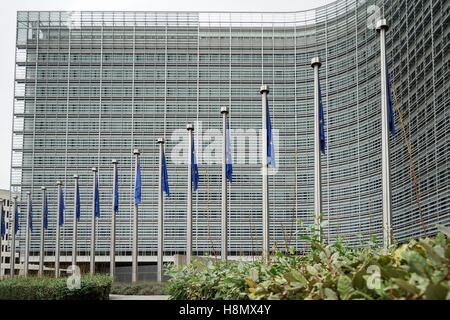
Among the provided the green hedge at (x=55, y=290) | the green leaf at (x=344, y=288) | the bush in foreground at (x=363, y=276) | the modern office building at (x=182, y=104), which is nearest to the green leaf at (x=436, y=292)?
the bush in foreground at (x=363, y=276)

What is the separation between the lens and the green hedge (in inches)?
814

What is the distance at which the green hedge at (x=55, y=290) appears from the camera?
67.9 ft

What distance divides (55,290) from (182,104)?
159 feet

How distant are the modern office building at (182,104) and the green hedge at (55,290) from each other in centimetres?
3791

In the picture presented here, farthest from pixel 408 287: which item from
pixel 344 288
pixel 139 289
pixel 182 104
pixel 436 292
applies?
pixel 182 104

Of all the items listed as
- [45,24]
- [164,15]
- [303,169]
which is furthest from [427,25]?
[45,24]

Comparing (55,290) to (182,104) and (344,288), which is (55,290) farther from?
(182,104)

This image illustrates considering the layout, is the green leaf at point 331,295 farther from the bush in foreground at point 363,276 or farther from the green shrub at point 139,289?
the green shrub at point 139,289

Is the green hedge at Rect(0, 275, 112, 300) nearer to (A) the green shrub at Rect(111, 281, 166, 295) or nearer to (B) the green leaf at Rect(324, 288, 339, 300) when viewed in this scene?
(A) the green shrub at Rect(111, 281, 166, 295)

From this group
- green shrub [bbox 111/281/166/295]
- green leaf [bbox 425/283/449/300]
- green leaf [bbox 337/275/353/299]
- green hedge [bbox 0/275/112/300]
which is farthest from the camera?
green shrub [bbox 111/281/166/295]

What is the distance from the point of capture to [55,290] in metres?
20.6

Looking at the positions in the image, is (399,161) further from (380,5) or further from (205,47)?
(205,47)

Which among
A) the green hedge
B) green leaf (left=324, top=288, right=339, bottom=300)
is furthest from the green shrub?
green leaf (left=324, top=288, right=339, bottom=300)

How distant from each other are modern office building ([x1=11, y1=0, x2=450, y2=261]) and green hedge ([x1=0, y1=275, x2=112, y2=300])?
3791 cm
